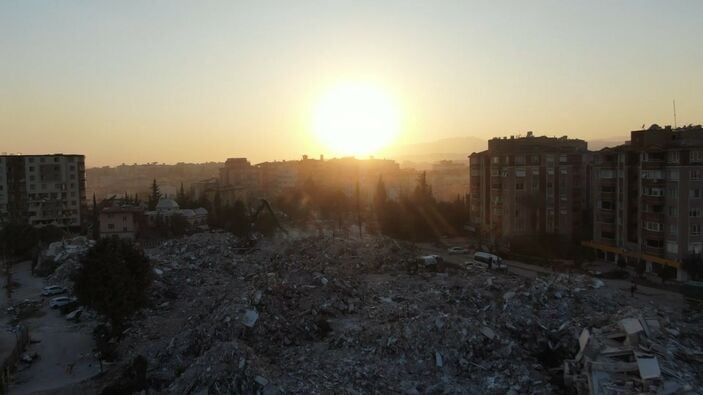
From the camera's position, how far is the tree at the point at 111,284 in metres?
A: 16.8

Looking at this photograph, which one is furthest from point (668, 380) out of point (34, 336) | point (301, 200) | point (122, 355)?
point (301, 200)

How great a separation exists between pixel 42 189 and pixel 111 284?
34804mm

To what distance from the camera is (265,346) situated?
15.5 m

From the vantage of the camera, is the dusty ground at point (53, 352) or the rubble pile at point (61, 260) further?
the rubble pile at point (61, 260)

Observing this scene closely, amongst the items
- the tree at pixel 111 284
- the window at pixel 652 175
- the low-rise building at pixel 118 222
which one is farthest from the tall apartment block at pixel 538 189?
the low-rise building at pixel 118 222

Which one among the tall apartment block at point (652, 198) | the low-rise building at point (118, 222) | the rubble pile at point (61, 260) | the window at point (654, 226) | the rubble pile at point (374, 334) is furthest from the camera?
the low-rise building at point (118, 222)

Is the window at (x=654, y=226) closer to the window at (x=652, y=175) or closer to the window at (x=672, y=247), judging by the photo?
the window at (x=672, y=247)

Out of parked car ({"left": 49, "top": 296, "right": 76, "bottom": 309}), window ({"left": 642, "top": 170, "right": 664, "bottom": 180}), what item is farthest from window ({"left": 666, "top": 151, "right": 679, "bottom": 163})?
parked car ({"left": 49, "top": 296, "right": 76, "bottom": 309})

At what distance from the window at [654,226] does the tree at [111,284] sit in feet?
78.3

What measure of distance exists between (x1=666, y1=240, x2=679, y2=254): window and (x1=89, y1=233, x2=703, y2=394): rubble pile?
7.50 metres

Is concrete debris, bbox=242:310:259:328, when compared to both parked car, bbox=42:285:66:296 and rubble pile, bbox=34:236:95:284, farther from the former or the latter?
rubble pile, bbox=34:236:95:284

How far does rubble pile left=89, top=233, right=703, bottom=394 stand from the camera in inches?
516

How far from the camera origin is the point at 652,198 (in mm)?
26688

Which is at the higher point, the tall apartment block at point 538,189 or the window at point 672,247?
the tall apartment block at point 538,189
